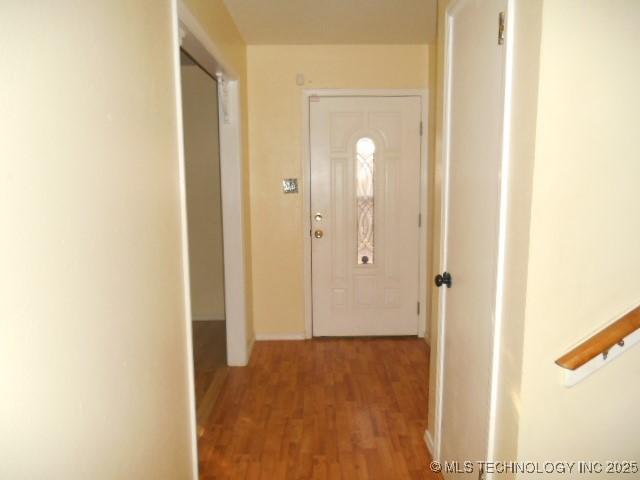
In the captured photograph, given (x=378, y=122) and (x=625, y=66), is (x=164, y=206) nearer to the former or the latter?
(x=625, y=66)

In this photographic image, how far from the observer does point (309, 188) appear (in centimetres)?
380

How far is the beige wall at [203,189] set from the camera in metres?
4.46

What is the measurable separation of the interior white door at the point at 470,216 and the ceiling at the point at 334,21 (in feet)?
3.59

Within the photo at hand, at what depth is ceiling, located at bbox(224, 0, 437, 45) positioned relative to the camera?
112 inches

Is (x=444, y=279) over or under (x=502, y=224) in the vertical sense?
under

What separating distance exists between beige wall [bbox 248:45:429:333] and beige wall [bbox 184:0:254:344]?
4.6 inches

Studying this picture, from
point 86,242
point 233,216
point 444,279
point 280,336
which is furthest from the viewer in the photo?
point 280,336

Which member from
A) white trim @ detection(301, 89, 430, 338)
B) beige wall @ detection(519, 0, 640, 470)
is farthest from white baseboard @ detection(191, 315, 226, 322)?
beige wall @ detection(519, 0, 640, 470)

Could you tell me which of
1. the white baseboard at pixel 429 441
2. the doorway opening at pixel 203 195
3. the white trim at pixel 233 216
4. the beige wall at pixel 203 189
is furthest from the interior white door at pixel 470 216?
the beige wall at pixel 203 189

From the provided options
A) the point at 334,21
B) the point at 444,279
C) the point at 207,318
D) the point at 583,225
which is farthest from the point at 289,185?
the point at 583,225

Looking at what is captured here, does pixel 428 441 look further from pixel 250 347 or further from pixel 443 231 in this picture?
pixel 250 347

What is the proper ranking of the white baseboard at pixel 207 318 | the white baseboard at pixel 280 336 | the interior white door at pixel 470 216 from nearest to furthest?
the interior white door at pixel 470 216, the white baseboard at pixel 280 336, the white baseboard at pixel 207 318

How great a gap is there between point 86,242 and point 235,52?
8.24 feet

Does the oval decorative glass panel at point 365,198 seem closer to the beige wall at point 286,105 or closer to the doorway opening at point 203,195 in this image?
the beige wall at point 286,105
